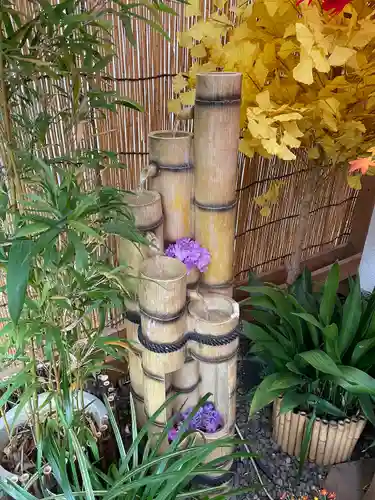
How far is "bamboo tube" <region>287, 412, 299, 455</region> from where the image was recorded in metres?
1.15

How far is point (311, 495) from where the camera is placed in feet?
3.69

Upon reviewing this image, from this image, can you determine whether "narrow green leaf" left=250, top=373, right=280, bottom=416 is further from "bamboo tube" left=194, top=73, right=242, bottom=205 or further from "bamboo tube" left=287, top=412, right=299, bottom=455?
"bamboo tube" left=194, top=73, right=242, bottom=205

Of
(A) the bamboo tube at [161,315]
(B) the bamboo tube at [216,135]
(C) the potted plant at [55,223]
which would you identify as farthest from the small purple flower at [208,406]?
(B) the bamboo tube at [216,135]

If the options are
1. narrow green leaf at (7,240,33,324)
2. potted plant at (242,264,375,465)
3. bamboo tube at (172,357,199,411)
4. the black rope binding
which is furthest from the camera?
potted plant at (242,264,375,465)

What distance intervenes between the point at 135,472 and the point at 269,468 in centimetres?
51

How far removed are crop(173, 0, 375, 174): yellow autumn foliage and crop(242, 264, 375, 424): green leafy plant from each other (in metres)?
0.37

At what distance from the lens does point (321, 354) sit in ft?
3.46

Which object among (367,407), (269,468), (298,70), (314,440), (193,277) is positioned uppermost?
(298,70)

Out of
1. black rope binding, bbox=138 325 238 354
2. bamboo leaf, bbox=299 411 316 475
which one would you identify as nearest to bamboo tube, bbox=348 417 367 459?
bamboo leaf, bbox=299 411 316 475

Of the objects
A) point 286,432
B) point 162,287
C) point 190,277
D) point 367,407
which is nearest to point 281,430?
point 286,432

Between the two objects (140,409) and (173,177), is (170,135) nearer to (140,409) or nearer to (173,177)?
(173,177)

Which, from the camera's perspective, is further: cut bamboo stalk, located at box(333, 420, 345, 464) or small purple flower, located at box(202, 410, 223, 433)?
cut bamboo stalk, located at box(333, 420, 345, 464)

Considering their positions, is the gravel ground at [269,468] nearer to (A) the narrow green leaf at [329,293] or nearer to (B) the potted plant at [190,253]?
(A) the narrow green leaf at [329,293]

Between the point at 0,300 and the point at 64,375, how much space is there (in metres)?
0.43
